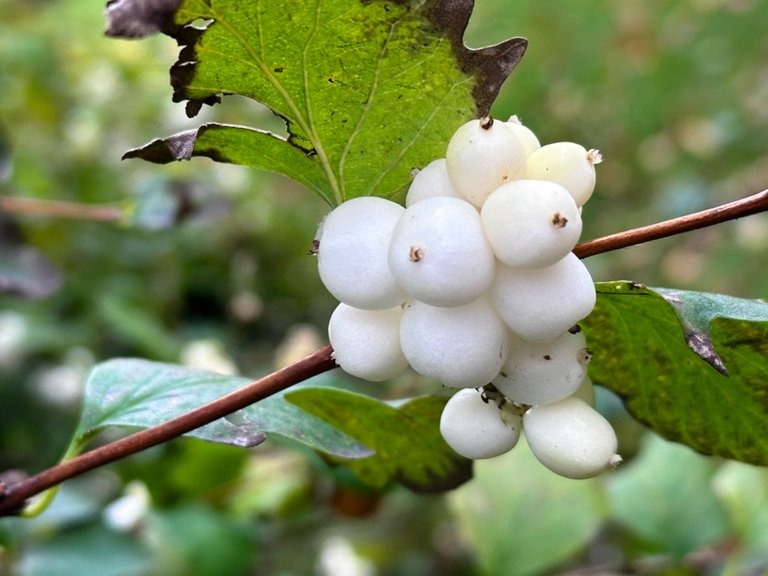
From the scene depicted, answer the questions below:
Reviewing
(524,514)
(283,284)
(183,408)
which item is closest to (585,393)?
(183,408)

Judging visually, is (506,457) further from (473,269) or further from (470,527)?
(473,269)

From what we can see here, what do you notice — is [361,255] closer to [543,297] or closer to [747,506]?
[543,297]

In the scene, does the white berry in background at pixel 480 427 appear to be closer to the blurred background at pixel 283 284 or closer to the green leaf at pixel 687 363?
the green leaf at pixel 687 363

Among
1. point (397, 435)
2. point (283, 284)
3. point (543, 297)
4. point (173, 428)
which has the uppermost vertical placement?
point (543, 297)

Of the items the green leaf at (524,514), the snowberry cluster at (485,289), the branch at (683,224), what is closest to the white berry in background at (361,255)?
the snowberry cluster at (485,289)

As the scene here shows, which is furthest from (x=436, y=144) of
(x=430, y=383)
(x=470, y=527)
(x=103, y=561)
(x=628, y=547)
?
(x=628, y=547)

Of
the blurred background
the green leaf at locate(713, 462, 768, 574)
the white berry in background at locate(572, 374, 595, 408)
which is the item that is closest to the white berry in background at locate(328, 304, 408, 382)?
the white berry in background at locate(572, 374, 595, 408)
